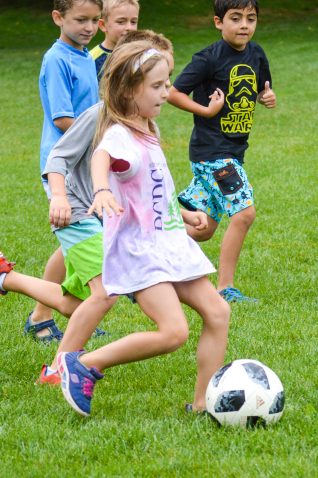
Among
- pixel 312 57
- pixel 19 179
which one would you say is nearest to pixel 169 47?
pixel 19 179

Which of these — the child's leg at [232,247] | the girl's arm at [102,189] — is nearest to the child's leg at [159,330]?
the girl's arm at [102,189]

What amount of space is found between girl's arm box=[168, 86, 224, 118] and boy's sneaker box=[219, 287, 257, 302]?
47.1 inches

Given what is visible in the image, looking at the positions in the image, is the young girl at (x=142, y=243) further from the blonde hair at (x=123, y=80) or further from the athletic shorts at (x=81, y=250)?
the athletic shorts at (x=81, y=250)

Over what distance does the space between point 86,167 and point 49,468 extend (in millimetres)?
1740

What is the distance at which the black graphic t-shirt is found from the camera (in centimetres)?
681

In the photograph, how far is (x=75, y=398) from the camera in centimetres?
415

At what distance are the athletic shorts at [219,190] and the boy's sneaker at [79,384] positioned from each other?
9.06 feet

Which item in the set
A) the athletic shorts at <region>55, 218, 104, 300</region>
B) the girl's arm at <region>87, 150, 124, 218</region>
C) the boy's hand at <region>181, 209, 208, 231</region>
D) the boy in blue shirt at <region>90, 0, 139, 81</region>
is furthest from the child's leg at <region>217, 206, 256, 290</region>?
the girl's arm at <region>87, 150, 124, 218</region>

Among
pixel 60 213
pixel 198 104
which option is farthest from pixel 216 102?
pixel 60 213

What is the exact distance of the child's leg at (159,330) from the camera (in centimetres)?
410

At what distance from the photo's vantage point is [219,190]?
22.1ft

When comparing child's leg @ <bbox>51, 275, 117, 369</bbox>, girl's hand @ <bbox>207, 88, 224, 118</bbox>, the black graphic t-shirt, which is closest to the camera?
child's leg @ <bbox>51, 275, 117, 369</bbox>

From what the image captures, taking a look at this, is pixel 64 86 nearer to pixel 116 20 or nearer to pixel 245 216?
pixel 116 20

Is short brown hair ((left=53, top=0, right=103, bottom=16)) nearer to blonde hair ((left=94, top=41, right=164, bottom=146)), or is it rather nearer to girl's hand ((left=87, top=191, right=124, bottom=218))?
blonde hair ((left=94, top=41, right=164, bottom=146))
